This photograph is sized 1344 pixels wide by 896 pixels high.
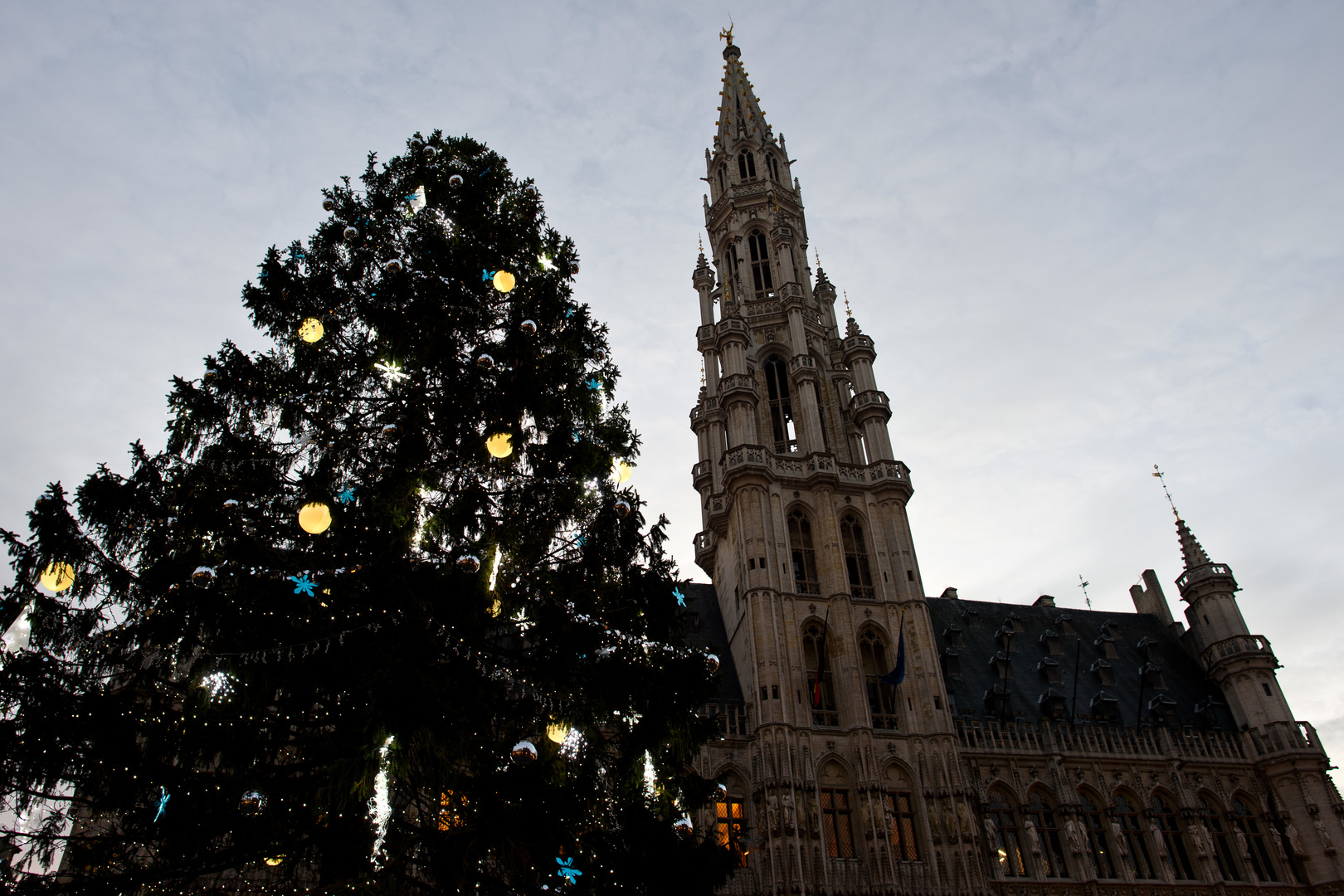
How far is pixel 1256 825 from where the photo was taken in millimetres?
33344

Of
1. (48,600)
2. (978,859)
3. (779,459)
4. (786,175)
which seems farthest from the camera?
(786,175)

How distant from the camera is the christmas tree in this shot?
357 inches

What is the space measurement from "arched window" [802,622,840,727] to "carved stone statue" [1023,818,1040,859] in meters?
7.46

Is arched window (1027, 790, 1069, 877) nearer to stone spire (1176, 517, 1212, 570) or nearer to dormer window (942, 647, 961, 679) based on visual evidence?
dormer window (942, 647, 961, 679)

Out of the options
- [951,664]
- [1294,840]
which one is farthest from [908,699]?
[1294,840]

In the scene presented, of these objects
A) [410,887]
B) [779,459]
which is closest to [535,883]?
[410,887]

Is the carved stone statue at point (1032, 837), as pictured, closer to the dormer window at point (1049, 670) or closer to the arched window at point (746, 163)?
the dormer window at point (1049, 670)

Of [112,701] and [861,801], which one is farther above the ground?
[861,801]

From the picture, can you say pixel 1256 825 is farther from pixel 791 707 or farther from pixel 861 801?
pixel 791 707

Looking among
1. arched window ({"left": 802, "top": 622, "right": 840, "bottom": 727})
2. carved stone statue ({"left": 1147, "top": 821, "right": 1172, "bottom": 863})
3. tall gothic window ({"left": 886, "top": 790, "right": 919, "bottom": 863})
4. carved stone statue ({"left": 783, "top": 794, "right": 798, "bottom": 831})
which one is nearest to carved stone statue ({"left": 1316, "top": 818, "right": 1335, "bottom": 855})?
carved stone statue ({"left": 1147, "top": 821, "right": 1172, "bottom": 863})

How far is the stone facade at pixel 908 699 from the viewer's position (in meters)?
28.3

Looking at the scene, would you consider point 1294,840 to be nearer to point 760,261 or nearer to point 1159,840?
point 1159,840

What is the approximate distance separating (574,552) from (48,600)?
6.27 meters

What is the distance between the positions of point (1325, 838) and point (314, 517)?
3849 cm
